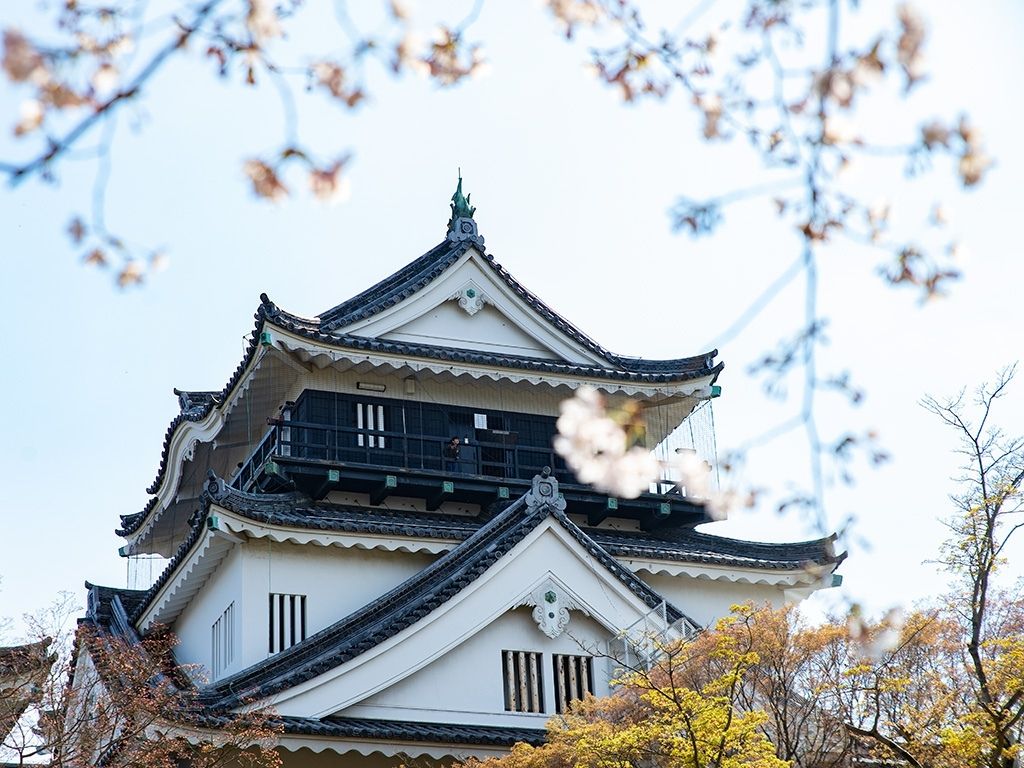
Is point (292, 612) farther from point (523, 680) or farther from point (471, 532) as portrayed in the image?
point (523, 680)

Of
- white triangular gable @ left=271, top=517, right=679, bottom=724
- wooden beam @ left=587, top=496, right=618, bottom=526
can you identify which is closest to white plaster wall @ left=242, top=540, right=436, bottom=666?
white triangular gable @ left=271, top=517, right=679, bottom=724

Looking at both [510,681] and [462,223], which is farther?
[462,223]

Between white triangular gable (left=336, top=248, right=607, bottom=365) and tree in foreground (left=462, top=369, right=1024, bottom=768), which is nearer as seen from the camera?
tree in foreground (left=462, top=369, right=1024, bottom=768)

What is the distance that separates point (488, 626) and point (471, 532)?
217cm

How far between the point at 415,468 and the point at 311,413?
194 cm

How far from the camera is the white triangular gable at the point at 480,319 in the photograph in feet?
78.7

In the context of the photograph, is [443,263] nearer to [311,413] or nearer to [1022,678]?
[311,413]

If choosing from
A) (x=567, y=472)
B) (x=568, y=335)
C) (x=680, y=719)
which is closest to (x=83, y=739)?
(x=680, y=719)

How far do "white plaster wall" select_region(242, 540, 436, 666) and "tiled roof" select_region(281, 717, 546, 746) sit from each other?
8.22ft

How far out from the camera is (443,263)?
2414cm

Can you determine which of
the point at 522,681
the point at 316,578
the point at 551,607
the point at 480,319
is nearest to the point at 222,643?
the point at 316,578

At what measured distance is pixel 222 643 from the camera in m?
21.0

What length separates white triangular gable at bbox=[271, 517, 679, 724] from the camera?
18.4 m

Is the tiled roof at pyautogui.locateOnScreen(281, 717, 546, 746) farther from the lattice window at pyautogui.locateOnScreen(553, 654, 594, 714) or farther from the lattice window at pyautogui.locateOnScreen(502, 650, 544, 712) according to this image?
the lattice window at pyautogui.locateOnScreen(553, 654, 594, 714)
